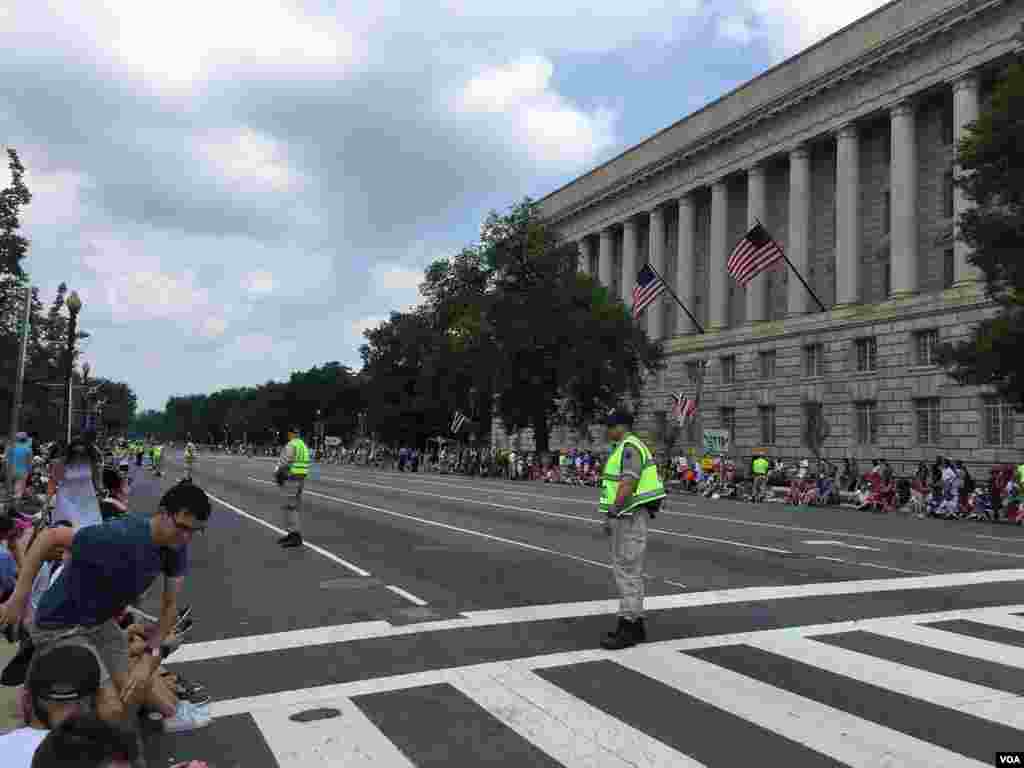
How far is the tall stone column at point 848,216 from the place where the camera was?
47.4 meters

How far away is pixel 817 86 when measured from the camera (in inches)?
1951

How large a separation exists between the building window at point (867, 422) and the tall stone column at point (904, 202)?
5629 mm

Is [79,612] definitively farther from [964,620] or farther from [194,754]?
[964,620]

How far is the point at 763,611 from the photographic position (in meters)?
9.64

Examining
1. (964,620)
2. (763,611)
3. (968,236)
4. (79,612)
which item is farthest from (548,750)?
(968,236)

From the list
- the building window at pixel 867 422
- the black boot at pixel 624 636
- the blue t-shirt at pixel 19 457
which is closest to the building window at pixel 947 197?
the building window at pixel 867 422

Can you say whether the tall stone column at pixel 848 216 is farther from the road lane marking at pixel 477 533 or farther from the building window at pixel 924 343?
the road lane marking at pixel 477 533

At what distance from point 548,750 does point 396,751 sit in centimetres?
90

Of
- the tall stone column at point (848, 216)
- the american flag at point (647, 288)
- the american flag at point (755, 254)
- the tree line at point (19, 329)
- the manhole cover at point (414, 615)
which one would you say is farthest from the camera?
the tall stone column at point (848, 216)

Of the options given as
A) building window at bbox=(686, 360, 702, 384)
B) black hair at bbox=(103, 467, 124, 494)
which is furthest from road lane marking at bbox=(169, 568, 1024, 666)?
building window at bbox=(686, 360, 702, 384)

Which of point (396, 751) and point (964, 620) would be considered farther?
point (964, 620)

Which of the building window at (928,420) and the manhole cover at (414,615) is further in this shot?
the building window at (928,420)

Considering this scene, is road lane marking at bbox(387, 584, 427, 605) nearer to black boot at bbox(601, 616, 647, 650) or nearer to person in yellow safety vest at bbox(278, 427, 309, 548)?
black boot at bbox(601, 616, 647, 650)

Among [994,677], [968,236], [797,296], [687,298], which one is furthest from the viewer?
[687,298]
